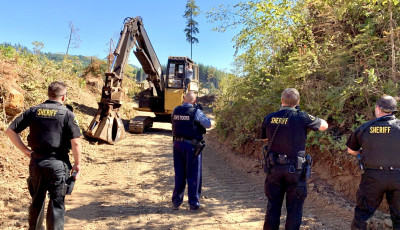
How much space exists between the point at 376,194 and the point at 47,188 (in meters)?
3.62

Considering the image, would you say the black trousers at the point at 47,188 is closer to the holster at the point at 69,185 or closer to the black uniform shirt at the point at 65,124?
the holster at the point at 69,185

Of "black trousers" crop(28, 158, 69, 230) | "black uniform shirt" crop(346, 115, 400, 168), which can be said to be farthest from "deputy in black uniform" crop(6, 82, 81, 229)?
"black uniform shirt" crop(346, 115, 400, 168)

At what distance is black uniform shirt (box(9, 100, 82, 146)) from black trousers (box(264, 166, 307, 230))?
2344 mm

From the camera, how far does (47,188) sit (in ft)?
9.86

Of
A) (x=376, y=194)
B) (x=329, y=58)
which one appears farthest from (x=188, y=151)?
(x=329, y=58)

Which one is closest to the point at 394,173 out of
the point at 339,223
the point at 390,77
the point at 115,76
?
the point at 339,223

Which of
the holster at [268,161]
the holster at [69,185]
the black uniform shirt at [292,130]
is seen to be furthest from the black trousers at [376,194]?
the holster at [69,185]

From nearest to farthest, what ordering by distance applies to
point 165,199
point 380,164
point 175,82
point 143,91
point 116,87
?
1. point 380,164
2. point 165,199
3. point 116,87
4. point 175,82
5. point 143,91

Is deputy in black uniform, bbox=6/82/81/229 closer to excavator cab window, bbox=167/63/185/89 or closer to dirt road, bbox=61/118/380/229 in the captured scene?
dirt road, bbox=61/118/380/229

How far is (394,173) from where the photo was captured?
9.39 feet

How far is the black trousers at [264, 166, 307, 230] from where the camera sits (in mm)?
3055

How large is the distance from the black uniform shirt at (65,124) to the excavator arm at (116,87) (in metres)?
5.31

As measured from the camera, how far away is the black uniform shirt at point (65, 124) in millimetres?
3039

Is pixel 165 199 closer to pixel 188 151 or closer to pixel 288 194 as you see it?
pixel 188 151
